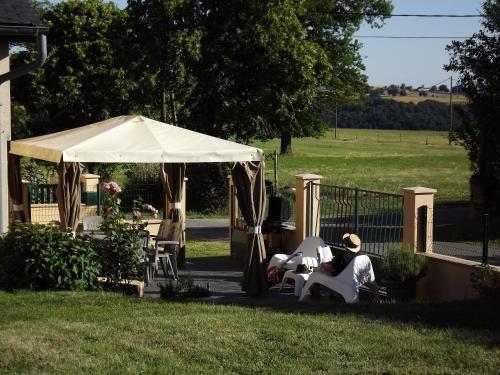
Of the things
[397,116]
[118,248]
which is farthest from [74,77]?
[397,116]

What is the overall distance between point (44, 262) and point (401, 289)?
4809mm

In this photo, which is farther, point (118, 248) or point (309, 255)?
point (309, 255)

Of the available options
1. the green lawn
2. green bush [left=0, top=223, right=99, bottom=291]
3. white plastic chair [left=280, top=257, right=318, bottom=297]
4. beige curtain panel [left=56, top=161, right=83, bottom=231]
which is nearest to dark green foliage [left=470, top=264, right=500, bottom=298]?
the green lawn

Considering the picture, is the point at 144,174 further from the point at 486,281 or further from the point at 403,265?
the point at 486,281

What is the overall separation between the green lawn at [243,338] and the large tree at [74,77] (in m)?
21.2

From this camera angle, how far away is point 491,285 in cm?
1021

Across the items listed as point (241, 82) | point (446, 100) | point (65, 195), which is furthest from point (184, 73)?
point (446, 100)

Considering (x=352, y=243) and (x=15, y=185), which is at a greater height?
(x=15, y=185)

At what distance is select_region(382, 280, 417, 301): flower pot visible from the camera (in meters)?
11.2

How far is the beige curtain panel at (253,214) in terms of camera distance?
1213 centimetres

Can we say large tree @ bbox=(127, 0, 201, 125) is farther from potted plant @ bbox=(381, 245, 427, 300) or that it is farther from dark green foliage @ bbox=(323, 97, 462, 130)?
dark green foliage @ bbox=(323, 97, 462, 130)

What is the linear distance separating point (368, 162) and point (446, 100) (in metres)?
76.9

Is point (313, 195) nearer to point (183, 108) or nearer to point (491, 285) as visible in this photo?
point (491, 285)

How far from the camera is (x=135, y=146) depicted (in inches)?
476
